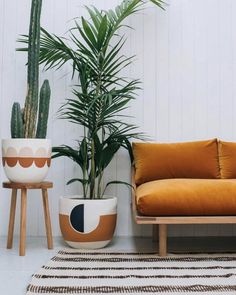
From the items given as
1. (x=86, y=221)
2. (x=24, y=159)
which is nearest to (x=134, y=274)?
(x=86, y=221)

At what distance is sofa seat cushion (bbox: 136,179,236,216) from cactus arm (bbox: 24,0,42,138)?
0.83 meters

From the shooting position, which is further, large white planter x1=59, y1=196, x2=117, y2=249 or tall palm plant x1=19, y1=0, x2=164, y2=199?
tall palm plant x1=19, y1=0, x2=164, y2=199

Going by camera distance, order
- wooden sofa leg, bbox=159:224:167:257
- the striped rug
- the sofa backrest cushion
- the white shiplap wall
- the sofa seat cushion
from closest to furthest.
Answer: the striped rug → the sofa seat cushion → wooden sofa leg, bbox=159:224:167:257 → the sofa backrest cushion → the white shiplap wall

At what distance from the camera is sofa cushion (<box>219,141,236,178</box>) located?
114 inches

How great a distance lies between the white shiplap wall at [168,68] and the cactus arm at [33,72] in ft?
1.86

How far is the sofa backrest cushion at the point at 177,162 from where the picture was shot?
2871mm

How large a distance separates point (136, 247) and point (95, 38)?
53.9 inches

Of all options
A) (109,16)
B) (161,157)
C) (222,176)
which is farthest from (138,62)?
(222,176)

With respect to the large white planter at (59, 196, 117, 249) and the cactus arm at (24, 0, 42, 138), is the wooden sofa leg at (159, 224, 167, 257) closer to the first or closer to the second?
the large white planter at (59, 196, 117, 249)

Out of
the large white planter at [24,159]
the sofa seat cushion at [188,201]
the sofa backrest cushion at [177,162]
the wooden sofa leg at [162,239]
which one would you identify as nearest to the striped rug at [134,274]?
the wooden sofa leg at [162,239]

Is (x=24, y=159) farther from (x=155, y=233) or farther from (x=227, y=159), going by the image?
(x=227, y=159)

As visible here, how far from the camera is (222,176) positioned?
2916mm

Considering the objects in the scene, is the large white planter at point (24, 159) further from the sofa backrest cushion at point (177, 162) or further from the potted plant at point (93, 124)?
the sofa backrest cushion at point (177, 162)

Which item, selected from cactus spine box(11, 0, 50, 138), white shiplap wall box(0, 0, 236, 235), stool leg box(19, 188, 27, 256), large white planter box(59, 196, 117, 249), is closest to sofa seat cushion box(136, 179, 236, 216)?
large white planter box(59, 196, 117, 249)
